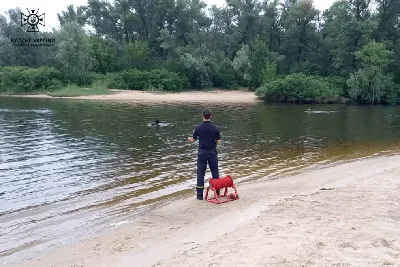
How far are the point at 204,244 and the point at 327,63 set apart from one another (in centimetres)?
6635

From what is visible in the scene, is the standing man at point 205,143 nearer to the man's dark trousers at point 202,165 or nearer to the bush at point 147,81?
the man's dark trousers at point 202,165

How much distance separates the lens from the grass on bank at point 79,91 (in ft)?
197

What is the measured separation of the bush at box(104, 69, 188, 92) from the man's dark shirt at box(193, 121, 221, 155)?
184 ft

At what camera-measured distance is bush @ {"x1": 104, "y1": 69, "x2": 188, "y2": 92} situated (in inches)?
2628

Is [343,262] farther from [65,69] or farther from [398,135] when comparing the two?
[65,69]

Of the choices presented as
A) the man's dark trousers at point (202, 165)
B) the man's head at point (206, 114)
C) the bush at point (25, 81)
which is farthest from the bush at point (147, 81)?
the man's head at point (206, 114)

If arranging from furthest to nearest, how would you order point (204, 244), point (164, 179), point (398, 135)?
point (398, 135) → point (164, 179) → point (204, 244)

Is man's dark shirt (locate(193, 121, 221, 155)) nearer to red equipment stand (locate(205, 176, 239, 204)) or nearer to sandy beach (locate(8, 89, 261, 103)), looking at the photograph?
red equipment stand (locate(205, 176, 239, 204))

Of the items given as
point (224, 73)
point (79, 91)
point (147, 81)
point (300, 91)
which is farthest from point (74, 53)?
point (300, 91)

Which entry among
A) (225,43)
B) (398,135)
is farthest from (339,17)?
(398,135)

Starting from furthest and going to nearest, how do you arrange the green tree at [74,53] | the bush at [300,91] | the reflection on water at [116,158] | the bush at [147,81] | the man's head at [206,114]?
the bush at [147,81]
the green tree at [74,53]
the bush at [300,91]
the man's head at [206,114]
the reflection on water at [116,158]

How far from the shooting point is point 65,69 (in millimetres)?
66812

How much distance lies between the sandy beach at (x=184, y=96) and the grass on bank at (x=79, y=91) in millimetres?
1358

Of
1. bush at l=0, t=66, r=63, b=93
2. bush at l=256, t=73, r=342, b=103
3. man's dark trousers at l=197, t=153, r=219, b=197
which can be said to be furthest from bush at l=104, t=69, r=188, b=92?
man's dark trousers at l=197, t=153, r=219, b=197
